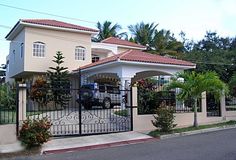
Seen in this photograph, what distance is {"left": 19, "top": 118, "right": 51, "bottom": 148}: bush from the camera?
33.3 feet

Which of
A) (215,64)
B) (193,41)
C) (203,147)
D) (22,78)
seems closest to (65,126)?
(203,147)

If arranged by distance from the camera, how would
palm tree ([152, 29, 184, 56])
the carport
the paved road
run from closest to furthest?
the paved road, the carport, palm tree ([152, 29, 184, 56])

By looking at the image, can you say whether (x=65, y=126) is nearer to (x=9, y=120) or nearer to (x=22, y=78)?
(x=9, y=120)

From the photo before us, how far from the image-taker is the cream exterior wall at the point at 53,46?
24719 mm

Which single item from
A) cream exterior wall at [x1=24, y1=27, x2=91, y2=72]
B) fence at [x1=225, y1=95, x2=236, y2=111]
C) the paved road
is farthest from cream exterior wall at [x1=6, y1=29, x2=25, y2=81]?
the paved road

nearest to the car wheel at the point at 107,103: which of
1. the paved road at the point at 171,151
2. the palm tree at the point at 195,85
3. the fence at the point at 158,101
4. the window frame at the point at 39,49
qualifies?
the fence at the point at 158,101

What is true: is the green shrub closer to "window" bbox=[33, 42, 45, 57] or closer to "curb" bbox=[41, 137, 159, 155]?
"curb" bbox=[41, 137, 159, 155]

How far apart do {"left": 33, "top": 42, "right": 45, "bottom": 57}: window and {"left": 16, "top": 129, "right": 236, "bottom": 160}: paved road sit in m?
16.4

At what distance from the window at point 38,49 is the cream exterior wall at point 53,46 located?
9.8 inches

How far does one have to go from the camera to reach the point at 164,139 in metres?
12.2

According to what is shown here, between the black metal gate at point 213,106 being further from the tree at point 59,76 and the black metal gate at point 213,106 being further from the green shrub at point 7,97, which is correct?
the tree at point 59,76

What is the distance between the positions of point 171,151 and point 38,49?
60.4 ft

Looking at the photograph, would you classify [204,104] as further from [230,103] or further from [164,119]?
[164,119]

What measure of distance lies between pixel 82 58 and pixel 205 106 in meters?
13.9
